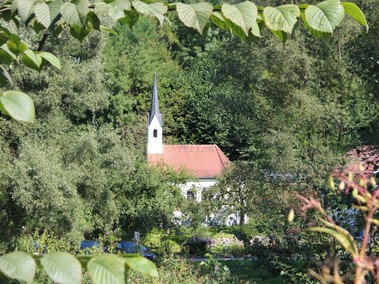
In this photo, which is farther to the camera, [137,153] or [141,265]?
[137,153]

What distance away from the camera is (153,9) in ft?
5.53

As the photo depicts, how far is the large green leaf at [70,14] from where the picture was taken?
1600mm

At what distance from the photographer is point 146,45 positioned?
43.1 meters

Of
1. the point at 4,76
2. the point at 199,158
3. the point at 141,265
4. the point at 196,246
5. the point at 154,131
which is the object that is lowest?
the point at 196,246

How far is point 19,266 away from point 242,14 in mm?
790

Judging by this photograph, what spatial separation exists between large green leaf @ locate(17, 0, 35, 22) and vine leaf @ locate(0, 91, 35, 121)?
35 centimetres

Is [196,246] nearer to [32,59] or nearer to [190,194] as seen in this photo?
[190,194]

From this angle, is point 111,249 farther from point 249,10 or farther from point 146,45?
point 146,45

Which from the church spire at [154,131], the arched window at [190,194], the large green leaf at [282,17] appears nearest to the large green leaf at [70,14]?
the large green leaf at [282,17]

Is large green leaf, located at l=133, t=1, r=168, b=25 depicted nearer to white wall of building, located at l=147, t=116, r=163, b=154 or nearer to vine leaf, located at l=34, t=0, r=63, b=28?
vine leaf, located at l=34, t=0, r=63, b=28

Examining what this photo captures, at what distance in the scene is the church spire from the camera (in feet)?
112

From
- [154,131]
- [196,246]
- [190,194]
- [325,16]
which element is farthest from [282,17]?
[154,131]

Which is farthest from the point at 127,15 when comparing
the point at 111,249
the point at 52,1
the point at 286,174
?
the point at 286,174

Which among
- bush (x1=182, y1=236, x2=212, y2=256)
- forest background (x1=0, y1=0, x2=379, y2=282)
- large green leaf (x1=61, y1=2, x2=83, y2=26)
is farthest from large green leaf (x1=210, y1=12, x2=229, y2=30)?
bush (x1=182, y1=236, x2=212, y2=256)
